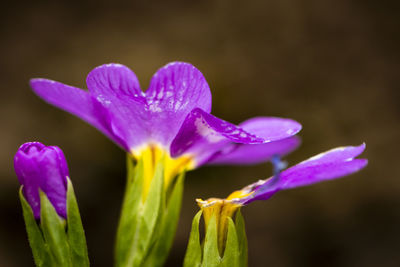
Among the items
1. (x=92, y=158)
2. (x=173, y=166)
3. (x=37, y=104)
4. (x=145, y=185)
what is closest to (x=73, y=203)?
(x=145, y=185)

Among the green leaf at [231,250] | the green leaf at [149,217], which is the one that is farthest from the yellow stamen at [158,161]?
the green leaf at [231,250]

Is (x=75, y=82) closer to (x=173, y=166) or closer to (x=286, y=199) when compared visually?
(x=286, y=199)

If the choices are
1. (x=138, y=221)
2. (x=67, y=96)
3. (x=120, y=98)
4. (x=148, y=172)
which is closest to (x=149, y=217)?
(x=138, y=221)

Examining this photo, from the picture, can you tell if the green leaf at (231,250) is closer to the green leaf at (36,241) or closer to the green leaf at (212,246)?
the green leaf at (212,246)

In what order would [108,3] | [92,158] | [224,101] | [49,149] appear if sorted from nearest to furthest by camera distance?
1. [49,149]
2. [92,158]
3. [224,101]
4. [108,3]

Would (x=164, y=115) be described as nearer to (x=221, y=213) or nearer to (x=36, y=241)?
(x=221, y=213)

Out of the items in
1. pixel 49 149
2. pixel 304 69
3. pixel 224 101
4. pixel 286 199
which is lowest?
pixel 286 199
